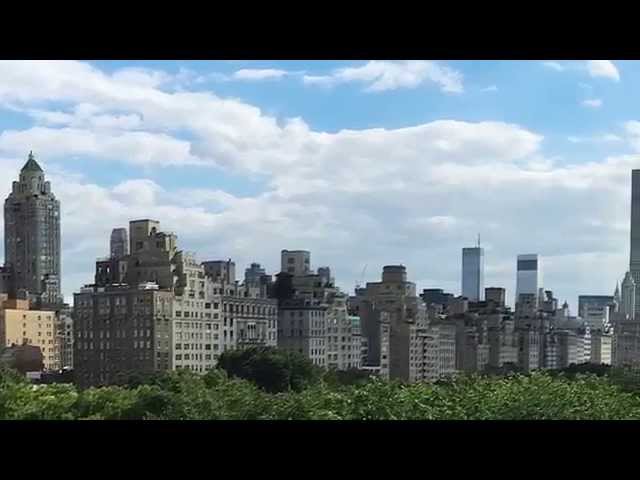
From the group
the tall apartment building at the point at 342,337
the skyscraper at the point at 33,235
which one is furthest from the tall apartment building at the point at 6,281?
the tall apartment building at the point at 342,337

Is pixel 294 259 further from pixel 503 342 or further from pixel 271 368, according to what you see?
pixel 503 342

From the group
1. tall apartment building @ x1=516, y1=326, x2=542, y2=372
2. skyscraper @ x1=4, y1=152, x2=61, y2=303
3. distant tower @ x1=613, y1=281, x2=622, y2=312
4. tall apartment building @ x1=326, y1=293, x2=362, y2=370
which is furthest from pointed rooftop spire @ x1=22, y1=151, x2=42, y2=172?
distant tower @ x1=613, y1=281, x2=622, y2=312

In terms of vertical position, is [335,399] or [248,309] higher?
[248,309]

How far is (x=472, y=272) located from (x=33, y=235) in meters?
1.59

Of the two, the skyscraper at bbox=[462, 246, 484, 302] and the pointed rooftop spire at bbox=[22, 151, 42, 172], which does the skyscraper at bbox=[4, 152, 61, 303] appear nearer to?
the pointed rooftop spire at bbox=[22, 151, 42, 172]

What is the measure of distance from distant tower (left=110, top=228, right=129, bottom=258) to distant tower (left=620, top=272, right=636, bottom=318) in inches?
69.2

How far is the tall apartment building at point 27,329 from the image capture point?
251 cm

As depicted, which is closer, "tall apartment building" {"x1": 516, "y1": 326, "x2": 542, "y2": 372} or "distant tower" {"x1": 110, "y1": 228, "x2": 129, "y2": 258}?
"distant tower" {"x1": 110, "y1": 228, "x2": 129, "y2": 258}

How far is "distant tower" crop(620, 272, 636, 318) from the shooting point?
2.45m

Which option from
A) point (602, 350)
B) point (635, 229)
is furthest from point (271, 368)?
point (635, 229)

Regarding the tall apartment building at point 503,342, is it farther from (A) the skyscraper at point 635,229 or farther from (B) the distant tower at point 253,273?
(B) the distant tower at point 253,273

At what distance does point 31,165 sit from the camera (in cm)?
249
